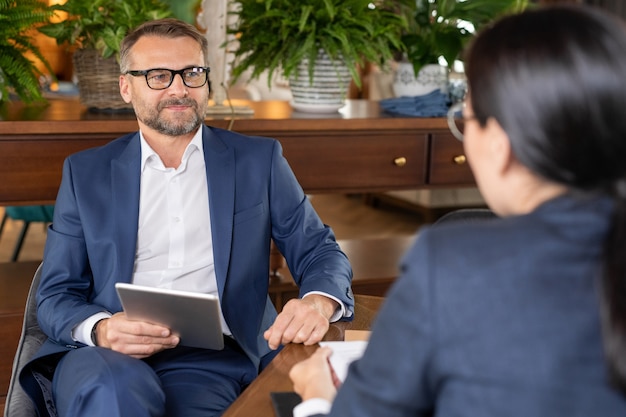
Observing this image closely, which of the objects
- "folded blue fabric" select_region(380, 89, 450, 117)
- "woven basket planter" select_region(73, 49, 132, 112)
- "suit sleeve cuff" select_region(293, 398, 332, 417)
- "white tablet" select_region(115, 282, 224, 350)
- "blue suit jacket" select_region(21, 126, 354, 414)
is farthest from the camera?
"folded blue fabric" select_region(380, 89, 450, 117)

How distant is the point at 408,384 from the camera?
98 centimetres

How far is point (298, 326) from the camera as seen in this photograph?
168 cm

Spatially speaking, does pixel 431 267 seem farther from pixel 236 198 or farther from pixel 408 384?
pixel 236 198

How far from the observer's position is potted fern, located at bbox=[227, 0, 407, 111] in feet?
9.86

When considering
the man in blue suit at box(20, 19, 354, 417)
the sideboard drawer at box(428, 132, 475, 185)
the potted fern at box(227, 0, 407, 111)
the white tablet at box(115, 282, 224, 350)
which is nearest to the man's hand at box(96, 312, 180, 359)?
the white tablet at box(115, 282, 224, 350)

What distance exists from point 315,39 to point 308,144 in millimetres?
379

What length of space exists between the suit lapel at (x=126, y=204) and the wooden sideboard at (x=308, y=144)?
2.22 feet

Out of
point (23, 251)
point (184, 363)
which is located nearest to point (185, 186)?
point (184, 363)

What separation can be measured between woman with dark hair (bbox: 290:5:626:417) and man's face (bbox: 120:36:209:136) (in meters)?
1.27

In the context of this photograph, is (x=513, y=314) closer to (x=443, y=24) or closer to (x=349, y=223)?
(x=443, y=24)

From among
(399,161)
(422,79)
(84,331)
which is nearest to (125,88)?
(84,331)

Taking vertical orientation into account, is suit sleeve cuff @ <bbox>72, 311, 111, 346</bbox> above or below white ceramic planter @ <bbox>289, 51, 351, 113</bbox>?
below

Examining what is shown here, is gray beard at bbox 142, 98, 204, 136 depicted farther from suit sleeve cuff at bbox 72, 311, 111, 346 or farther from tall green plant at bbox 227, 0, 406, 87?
tall green plant at bbox 227, 0, 406, 87

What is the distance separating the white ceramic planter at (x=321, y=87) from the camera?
3143mm
